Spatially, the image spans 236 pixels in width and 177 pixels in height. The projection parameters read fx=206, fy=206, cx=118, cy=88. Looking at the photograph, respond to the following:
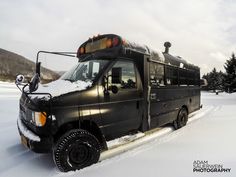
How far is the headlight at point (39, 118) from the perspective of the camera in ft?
10.8

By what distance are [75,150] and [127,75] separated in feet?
6.22

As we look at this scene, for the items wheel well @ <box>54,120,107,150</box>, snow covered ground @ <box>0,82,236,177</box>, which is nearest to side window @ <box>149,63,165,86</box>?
snow covered ground @ <box>0,82,236,177</box>

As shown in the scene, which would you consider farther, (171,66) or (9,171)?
(171,66)

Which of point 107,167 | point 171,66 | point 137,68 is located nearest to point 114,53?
point 137,68

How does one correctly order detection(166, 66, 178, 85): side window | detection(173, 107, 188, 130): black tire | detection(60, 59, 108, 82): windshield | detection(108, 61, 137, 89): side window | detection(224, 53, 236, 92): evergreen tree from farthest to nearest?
1. detection(224, 53, 236, 92): evergreen tree
2. detection(173, 107, 188, 130): black tire
3. detection(166, 66, 178, 85): side window
4. detection(108, 61, 137, 89): side window
5. detection(60, 59, 108, 82): windshield

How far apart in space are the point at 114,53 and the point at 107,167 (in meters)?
2.22

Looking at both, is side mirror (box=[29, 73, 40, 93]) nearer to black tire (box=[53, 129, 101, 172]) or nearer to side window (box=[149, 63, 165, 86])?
black tire (box=[53, 129, 101, 172])

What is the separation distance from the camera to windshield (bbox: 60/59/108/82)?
4.06 metres

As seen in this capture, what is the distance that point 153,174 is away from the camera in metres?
3.43

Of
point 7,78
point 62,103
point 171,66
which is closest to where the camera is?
point 62,103

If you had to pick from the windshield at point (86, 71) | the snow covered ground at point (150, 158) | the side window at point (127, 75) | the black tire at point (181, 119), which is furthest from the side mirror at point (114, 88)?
the black tire at point (181, 119)

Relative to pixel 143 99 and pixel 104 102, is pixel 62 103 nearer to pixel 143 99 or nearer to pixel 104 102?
pixel 104 102

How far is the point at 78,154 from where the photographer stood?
3.67m

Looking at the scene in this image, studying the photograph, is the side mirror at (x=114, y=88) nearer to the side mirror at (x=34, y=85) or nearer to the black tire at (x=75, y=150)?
the black tire at (x=75, y=150)
